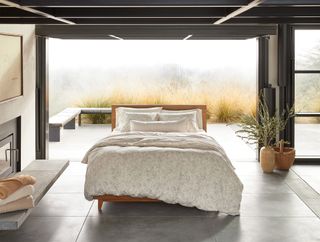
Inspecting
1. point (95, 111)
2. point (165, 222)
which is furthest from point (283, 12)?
point (95, 111)

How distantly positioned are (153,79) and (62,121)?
1.84 metres

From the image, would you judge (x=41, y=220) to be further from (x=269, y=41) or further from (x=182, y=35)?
(x=269, y=41)

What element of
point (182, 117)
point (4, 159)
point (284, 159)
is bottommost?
point (284, 159)

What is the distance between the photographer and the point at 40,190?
569cm

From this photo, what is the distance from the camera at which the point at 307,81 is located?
9.45 metres

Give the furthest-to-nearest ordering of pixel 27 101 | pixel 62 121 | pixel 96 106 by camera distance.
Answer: pixel 96 106
pixel 62 121
pixel 27 101

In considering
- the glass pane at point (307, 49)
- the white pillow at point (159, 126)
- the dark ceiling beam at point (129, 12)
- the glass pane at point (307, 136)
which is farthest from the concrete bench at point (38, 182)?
the glass pane at point (307, 49)

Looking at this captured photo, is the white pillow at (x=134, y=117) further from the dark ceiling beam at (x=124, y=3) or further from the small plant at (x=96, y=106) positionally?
the dark ceiling beam at (x=124, y=3)

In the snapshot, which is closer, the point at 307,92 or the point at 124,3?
the point at 124,3

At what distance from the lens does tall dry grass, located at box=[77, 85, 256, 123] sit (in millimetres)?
10570

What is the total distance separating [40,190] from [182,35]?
14.0 ft

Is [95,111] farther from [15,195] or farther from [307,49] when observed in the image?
[15,195]

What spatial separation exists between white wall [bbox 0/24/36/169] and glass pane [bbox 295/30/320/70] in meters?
4.11

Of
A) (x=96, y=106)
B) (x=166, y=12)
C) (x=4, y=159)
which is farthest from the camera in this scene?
(x=96, y=106)
